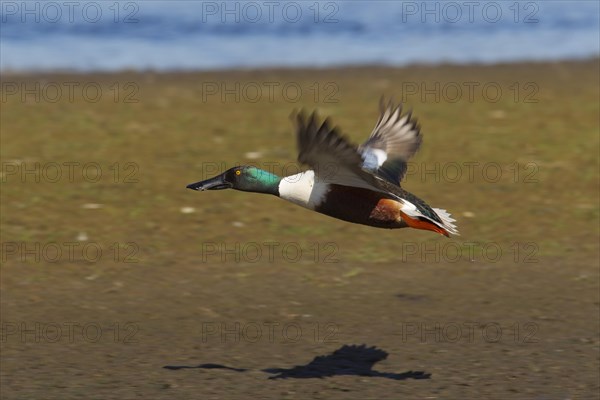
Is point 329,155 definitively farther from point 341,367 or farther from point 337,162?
point 341,367

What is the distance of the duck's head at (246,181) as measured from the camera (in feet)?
26.3

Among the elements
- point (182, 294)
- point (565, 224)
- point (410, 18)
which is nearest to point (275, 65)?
point (410, 18)

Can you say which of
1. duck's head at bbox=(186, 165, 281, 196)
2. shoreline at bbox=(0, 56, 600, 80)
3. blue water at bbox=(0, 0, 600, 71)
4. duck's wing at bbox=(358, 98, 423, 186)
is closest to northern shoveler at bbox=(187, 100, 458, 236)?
duck's head at bbox=(186, 165, 281, 196)

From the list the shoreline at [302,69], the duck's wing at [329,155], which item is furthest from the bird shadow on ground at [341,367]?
the shoreline at [302,69]

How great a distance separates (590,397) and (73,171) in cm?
692

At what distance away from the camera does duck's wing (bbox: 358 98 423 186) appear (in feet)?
29.0

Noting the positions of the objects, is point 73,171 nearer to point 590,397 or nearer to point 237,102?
point 237,102

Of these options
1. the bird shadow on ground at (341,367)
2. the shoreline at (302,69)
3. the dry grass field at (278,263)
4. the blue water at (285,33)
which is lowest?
the bird shadow on ground at (341,367)

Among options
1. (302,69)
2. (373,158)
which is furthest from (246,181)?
(302,69)

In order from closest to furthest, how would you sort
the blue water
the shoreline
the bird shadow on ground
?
the bird shadow on ground < the shoreline < the blue water

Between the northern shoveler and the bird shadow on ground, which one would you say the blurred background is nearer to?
the bird shadow on ground

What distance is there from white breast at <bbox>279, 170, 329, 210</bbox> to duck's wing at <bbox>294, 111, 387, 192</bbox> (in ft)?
0.22

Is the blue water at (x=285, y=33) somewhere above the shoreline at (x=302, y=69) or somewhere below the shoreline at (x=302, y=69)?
above

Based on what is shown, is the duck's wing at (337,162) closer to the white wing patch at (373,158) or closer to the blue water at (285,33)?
the white wing patch at (373,158)
